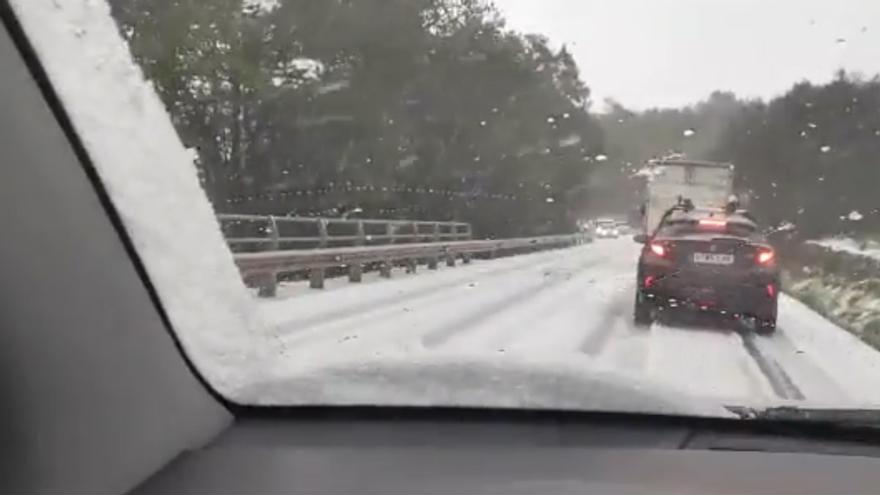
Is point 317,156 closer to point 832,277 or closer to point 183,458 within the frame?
point 183,458

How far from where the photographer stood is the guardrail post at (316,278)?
16.3ft

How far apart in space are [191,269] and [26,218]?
2.69 ft

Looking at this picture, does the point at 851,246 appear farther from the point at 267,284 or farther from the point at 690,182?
the point at 267,284

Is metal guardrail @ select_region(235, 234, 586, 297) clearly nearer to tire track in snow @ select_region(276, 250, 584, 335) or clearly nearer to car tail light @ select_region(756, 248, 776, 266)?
tire track in snow @ select_region(276, 250, 584, 335)

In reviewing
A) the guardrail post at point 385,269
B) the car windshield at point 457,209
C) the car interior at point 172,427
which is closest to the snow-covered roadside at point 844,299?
the car windshield at point 457,209

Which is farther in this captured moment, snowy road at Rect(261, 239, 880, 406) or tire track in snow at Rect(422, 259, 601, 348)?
tire track in snow at Rect(422, 259, 601, 348)

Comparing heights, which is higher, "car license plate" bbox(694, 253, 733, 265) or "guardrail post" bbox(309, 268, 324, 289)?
"guardrail post" bbox(309, 268, 324, 289)

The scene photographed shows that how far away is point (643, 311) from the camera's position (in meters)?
6.16

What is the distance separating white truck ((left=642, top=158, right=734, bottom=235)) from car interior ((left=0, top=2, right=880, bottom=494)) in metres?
1.85

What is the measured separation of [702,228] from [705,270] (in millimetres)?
244

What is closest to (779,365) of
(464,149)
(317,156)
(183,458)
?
(464,149)

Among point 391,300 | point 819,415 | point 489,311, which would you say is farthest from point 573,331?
→ point 819,415

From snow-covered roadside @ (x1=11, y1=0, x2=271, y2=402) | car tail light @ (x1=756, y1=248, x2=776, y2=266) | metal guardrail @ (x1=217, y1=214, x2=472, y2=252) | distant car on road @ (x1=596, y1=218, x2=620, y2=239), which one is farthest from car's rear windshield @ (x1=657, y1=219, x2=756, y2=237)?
snow-covered roadside @ (x1=11, y1=0, x2=271, y2=402)

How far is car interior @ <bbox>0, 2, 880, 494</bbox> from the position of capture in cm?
262
